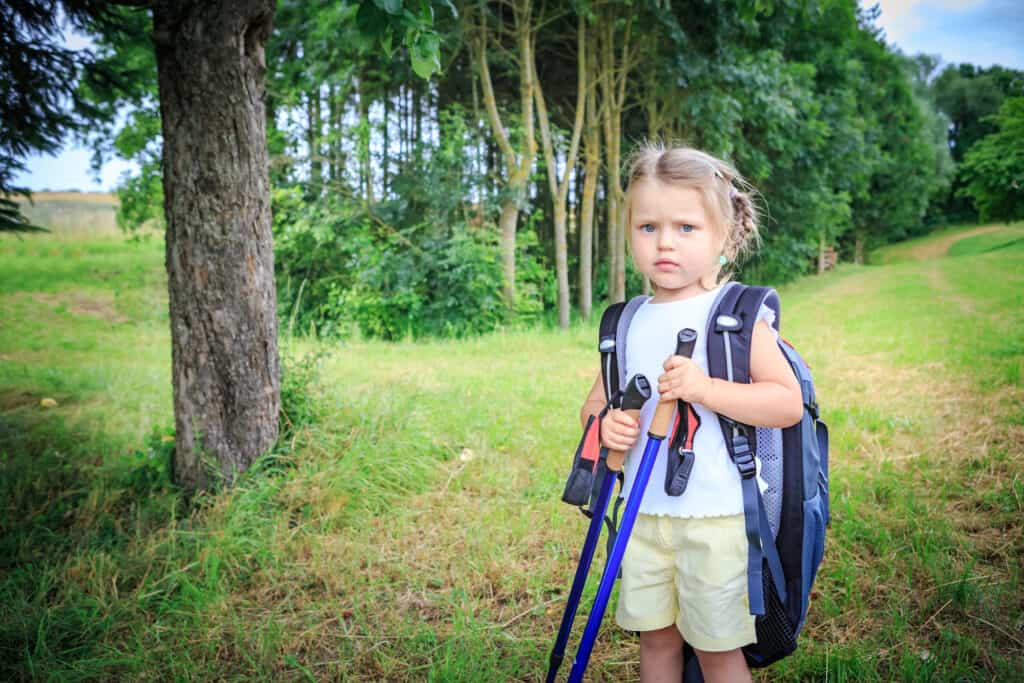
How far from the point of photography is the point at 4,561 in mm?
3102

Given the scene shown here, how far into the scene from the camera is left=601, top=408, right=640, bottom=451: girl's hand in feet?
5.56

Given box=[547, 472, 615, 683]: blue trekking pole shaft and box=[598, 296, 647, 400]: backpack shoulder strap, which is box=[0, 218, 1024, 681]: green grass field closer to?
box=[547, 472, 615, 683]: blue trekking pole shaft

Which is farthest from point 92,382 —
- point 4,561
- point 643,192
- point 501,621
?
point 643,192

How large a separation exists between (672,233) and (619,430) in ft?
1.73

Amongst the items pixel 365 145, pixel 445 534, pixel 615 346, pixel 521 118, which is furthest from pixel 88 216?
pixel 615 346

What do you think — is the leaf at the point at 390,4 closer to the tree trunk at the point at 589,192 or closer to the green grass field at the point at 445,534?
the green grass field at the point at 445,534

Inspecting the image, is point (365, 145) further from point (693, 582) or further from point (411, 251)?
point (693, 582)

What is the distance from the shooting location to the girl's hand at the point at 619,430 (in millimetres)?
1693

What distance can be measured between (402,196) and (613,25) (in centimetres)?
440

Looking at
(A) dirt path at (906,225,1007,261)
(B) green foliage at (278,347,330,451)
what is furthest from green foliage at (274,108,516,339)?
(A) dirt path at (906,225,1007,261)

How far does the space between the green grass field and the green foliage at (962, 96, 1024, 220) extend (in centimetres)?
17

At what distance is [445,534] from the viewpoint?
342 centimetres

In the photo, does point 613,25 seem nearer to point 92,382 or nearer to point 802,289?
point 92,382

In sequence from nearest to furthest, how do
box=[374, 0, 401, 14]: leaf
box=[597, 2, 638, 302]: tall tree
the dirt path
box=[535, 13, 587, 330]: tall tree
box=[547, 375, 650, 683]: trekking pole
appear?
box=[547, 375, 650, 683]: trekking pole, box=[374, 0, 401, 14]: leaf, the dirt path, box=[597, 2, 638, 302]: tall tree, box=[535, 13, 587, 330]: tall tree
